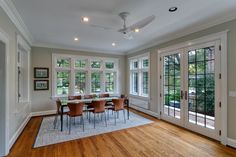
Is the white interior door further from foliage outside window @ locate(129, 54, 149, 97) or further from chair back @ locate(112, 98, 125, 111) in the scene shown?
chair back @ locate(112, 98, 125, 111)

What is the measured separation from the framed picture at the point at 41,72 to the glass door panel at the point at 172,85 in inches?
179

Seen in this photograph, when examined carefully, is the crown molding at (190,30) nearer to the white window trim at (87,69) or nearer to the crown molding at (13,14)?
the white window trim at (87,69)

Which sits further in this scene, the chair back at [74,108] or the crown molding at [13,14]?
the chair back at [74,108]

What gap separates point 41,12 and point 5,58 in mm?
1182

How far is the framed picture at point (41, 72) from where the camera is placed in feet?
→ 17.4

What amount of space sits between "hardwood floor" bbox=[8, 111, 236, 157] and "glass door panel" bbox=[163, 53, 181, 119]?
809 mm

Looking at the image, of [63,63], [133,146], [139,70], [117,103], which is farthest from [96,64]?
[133,146]

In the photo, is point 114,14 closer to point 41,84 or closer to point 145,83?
point 145,83

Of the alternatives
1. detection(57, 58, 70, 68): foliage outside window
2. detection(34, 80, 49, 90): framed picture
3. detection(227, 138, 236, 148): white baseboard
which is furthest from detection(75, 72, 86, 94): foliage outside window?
detection(227, 138, 236, 148): white baseboard

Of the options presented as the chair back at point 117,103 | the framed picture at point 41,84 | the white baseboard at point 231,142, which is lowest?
the white baseboard at point 231,142

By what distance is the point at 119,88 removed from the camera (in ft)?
23.6

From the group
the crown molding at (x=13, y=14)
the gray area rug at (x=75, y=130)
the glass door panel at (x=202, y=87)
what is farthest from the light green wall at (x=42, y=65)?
the glass door panel at (x=202, y=87)

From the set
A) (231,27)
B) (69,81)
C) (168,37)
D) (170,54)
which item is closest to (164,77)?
(170,54)

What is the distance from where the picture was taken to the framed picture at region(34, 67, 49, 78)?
5.32 meters
